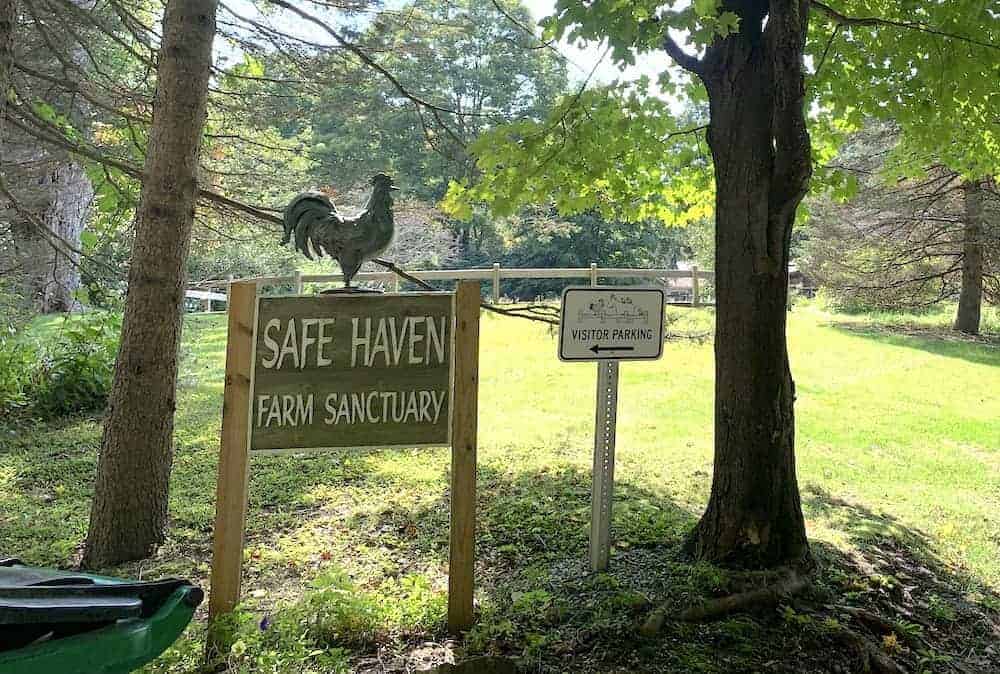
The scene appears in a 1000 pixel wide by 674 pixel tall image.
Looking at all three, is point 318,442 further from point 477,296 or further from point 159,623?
point 159,623

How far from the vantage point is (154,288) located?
346 cm

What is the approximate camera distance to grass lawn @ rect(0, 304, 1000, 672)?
9.00 feet

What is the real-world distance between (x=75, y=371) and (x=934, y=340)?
47.2 ft

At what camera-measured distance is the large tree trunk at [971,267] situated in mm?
14203

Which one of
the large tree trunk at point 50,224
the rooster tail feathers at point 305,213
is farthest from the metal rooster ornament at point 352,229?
the large tree trunk at point 50,224

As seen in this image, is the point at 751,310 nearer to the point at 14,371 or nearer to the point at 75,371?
the point at 75,371

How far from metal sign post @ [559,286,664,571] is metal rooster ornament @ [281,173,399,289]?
35.4 inches

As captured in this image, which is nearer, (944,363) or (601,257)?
(944,363)

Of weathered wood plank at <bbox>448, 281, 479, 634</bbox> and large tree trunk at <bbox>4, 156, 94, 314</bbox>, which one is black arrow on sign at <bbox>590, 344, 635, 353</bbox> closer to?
weathered wood plank at <bbox>448, 281, 479, 634</bbox>

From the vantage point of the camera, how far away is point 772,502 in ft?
10.9

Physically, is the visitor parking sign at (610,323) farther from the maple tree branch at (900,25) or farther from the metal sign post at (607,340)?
the maple tree branch at (900,25)

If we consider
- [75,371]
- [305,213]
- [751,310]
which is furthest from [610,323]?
[75,371]

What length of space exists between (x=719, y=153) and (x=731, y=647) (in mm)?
2187

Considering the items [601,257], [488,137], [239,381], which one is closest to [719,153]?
[488,137]
